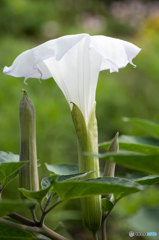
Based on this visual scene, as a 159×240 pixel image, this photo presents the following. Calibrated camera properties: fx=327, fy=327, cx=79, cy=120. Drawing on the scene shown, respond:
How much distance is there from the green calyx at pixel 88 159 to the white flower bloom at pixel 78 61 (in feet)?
0.05

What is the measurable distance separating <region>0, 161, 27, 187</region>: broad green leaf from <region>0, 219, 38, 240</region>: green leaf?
0.08 m

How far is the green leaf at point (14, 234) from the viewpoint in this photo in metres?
0.47

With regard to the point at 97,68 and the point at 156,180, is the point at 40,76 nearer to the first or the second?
the point at 97,68

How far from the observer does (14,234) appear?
1.57 ft

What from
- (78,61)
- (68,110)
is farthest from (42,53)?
(68,110)

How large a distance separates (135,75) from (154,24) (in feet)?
5.98

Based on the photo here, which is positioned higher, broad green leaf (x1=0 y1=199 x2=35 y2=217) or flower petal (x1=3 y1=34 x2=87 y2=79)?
flower petal (x1=3 y1=34 x2=87 y2=79)

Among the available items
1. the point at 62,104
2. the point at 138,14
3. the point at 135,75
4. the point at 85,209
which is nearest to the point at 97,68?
the point at 85,209

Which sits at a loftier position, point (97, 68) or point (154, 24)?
point (154, 24)

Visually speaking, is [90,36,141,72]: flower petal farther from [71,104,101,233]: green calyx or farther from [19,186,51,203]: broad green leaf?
[19,186,51,203]: broad green leaf

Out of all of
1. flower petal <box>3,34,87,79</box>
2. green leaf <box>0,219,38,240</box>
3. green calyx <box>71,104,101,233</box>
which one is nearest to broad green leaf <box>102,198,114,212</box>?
green calyx <box>71,104,101,233</box>

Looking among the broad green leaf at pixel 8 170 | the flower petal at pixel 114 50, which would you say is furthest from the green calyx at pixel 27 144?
the flower petal at pixel 114 50

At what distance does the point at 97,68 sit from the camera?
0.52 meters

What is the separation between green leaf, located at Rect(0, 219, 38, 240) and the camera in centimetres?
47
